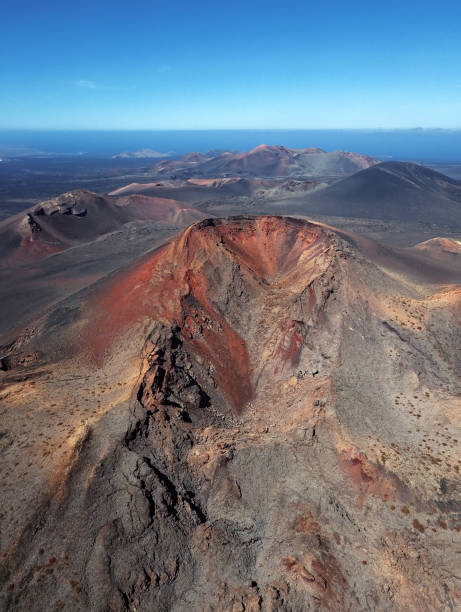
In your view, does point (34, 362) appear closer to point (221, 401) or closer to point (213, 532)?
point (221, 401)

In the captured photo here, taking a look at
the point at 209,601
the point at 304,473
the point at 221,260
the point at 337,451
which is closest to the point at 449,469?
the point at 337,451

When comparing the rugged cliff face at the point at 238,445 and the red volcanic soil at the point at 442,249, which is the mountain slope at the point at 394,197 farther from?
the rugged cliff face at the point at 238,445

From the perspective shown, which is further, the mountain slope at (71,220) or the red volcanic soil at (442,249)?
the mountain slope at (71,220)

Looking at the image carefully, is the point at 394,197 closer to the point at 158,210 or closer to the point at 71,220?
the point at 158,210

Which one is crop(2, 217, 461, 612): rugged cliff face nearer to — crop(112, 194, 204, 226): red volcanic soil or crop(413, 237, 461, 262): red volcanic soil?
crop(413, 237, 461, 262): red volcanic soil

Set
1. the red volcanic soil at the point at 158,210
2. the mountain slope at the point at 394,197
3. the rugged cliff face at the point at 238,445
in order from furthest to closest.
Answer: the mountain slope at the point at 394,197, the red volcanic soil at the point at 158,210, the rugged cliff face at the point at 238,445

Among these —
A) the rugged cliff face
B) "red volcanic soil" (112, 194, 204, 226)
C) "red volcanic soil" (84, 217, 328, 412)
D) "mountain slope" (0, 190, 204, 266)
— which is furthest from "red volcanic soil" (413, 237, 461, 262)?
"mountain slope" (0, 190, 204, 266)

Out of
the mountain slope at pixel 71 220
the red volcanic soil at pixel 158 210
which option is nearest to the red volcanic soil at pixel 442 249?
the red volcanic soil at pixel 158 210
